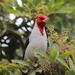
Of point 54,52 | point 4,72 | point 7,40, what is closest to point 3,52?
point 7,40

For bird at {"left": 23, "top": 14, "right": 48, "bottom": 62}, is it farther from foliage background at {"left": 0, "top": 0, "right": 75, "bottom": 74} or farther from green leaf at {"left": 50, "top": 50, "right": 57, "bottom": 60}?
green leaf at {"left": 50, "top": 50, "right": 57, "bottom": 60}

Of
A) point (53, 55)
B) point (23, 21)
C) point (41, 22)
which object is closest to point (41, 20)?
point (41, 22)

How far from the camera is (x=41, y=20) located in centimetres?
221

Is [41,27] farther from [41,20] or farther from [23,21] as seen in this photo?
[23,21]

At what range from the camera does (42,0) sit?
7.63ft

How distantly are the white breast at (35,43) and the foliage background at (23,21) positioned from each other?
142mm

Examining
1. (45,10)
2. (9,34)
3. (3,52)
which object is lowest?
(3,52)

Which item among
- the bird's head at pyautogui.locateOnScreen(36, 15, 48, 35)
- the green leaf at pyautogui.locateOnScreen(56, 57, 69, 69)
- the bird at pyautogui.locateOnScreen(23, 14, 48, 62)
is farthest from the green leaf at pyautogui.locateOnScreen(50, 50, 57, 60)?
the bird's head at pyautogui.locateOnScreen(36, 15, 48, 35)

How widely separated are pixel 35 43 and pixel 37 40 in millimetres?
A: 28

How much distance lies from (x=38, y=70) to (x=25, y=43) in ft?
2.00

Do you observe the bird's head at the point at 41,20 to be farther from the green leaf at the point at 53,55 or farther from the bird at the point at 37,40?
the green leaf at the point at 53,55

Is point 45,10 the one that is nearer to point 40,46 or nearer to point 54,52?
point 40,46

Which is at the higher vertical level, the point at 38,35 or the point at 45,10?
the point at 45,10

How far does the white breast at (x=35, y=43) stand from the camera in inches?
84.2
